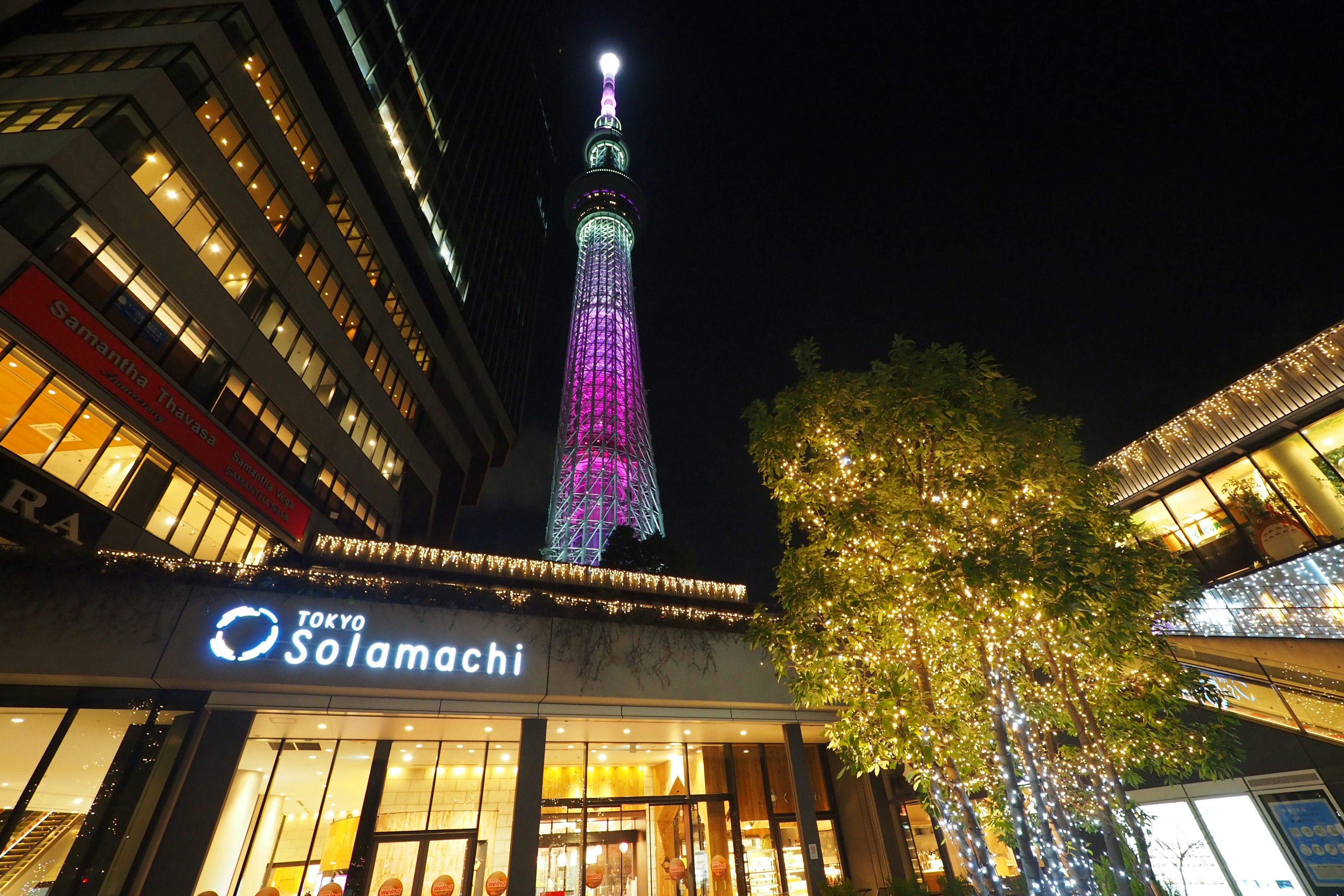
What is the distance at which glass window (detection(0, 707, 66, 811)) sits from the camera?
8.95 metres

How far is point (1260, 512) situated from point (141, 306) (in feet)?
93.5

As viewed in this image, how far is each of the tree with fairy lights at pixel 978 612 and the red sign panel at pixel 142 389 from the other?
1419 centimetres

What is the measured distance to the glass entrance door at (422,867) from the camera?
11.3 m

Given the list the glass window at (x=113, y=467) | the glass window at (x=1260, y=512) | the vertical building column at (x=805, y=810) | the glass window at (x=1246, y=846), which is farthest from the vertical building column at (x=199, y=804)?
the glass window at (x=1260, y=512)

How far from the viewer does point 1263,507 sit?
46.9ft

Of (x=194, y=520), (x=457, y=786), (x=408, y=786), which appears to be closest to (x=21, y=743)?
(x=408, y=786)

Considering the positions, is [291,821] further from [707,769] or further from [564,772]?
[707,769]

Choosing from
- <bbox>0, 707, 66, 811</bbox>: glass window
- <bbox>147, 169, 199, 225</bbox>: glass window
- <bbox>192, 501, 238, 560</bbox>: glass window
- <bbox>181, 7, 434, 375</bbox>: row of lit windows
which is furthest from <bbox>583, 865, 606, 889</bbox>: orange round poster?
<bbox>181, 7, 434, 375</bbox>: row of lit windows

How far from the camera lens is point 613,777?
14.0 metres

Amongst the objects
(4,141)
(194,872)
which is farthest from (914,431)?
(4,141)

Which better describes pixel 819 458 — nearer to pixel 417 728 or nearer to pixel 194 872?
pixel 417 728

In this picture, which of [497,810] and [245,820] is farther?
[497,810]

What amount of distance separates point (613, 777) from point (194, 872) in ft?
26.5

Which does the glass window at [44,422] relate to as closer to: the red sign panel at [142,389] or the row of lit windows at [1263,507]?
the red sign panel at [142,389]
